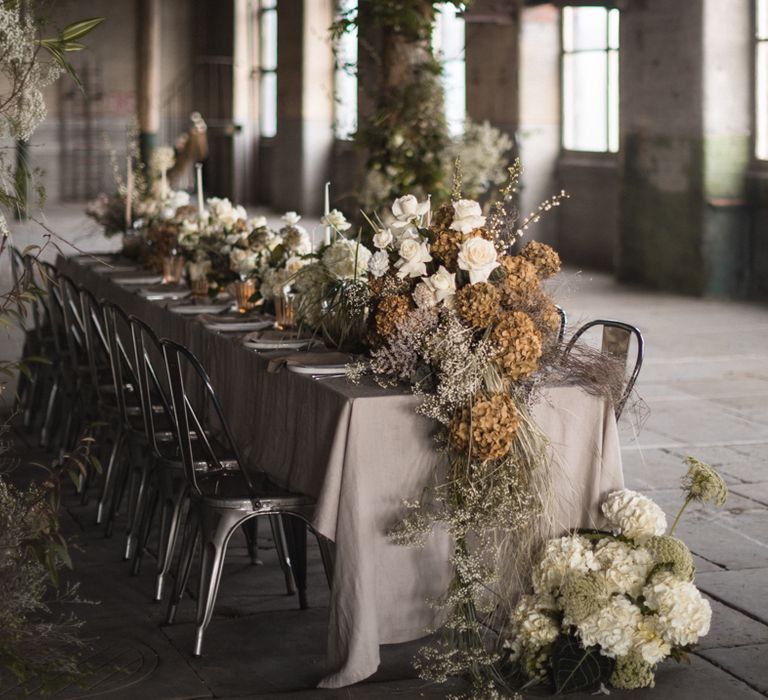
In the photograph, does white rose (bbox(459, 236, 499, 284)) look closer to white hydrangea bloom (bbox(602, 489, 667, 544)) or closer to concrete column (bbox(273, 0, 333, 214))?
white hydrangea bloom (bbox(602, 489, 667, 544))

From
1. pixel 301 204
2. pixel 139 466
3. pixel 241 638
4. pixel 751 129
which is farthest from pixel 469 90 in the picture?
pixel 241 638

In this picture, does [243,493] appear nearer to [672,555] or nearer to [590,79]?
[672,555]

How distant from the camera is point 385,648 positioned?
3.70 m

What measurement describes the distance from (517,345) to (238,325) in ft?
5.11

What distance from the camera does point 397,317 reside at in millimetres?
3543

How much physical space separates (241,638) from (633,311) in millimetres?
7015

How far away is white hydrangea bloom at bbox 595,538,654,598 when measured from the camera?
3.38 metres

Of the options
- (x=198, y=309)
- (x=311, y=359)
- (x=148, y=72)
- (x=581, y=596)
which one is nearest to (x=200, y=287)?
(x=198, y=309)

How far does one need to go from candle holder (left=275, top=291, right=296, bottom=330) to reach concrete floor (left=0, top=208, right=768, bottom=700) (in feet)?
2.65

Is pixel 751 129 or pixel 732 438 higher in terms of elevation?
pixel 751 129

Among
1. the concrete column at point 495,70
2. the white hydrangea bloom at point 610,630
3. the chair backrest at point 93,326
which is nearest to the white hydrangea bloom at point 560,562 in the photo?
the white hydrangea bloom at point 610,630

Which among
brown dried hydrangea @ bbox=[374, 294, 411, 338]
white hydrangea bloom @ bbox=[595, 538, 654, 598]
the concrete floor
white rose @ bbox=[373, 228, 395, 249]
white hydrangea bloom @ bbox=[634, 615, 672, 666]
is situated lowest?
the concrete floor

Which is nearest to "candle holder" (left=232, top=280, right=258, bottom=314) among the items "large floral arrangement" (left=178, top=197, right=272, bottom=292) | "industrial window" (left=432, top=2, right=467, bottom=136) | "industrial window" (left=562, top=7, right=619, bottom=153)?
"large floral arrangement" (left=178, top=197, right=272, bottom=292)

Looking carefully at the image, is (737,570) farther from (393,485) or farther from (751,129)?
(751,129)
